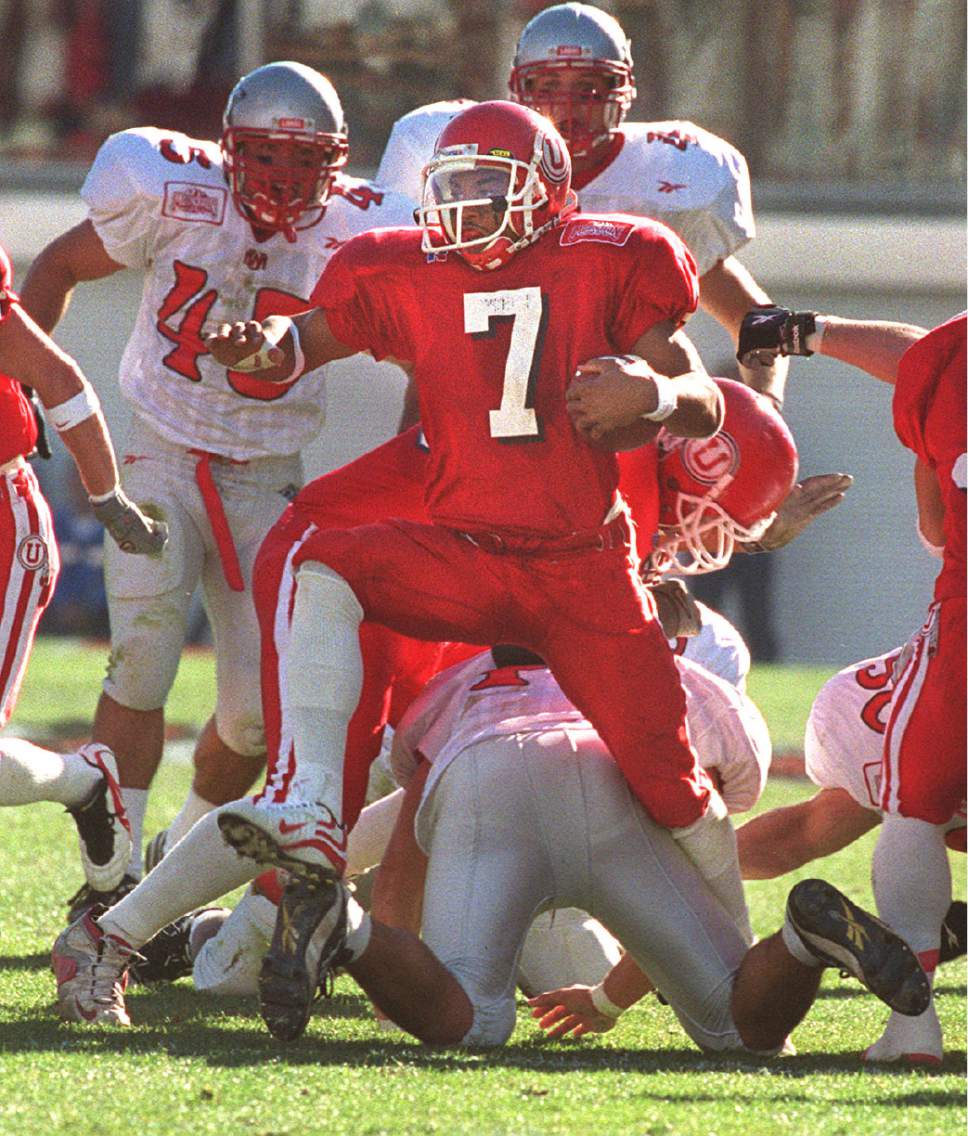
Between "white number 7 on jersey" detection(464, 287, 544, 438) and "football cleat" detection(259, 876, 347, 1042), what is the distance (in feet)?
2.70

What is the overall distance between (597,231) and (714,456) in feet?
1.93

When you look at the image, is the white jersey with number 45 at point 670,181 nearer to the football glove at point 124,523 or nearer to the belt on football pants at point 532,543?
the football glove at point 124,523

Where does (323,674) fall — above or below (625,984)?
above

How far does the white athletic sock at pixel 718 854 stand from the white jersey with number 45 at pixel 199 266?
1645 millimetres

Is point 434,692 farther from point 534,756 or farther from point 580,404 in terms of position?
point 580,404

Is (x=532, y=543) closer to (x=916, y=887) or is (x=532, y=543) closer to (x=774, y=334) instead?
(x=774, y=334)

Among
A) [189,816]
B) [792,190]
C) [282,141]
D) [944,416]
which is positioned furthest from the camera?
[792,190]

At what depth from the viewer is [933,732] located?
3496mm

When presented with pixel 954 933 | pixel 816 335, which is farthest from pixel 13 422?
pixel 954 933

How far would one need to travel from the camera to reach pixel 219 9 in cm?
1413

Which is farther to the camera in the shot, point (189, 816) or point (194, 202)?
point (189, 816)

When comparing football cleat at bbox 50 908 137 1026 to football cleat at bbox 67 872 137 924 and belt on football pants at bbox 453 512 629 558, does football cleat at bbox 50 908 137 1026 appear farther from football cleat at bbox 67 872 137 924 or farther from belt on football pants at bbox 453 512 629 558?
belt on football pants at bbox 453 512 629 558

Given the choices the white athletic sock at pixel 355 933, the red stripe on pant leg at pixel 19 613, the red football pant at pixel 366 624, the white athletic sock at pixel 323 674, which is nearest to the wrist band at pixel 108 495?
the red stripe on pant leg at pixel 19 613

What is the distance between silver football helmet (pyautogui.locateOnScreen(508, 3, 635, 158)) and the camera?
183 inches
